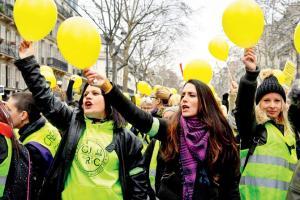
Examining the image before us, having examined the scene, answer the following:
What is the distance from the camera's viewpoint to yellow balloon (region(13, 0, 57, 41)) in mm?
3373

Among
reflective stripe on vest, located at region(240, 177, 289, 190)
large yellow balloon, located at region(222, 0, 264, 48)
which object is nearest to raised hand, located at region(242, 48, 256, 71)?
large yellow balloon, located at region(222, 0, 264, 48)

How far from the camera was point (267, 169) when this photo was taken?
3379 mm

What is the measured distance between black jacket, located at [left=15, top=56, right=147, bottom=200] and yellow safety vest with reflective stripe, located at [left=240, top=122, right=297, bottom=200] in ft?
2.62

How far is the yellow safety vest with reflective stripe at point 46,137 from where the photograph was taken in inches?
137

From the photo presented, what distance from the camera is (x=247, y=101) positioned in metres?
3.24

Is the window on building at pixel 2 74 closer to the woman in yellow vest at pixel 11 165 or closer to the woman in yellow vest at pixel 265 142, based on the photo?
the woman in yellow vest at pixel 265 142

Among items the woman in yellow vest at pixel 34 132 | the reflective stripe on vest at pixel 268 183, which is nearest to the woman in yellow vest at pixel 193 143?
the reflective stripe on vest at pixel 268 183

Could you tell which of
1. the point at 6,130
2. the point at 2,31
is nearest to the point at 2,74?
the point at 2,31

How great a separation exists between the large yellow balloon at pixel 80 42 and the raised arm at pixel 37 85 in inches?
10.3

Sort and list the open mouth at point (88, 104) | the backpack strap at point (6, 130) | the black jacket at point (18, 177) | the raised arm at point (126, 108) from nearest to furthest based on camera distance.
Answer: the backpack strap at point (6, 130) → the black jacket at point (18, 177) → the raised arm at point (126, 108) → the open mouth at point (88, 104)

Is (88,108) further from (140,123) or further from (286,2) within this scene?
(286,2)

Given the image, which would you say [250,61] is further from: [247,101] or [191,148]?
[191,148]

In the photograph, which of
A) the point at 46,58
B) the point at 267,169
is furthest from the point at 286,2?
the point at 46,58

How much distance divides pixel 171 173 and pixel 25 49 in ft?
4.51
